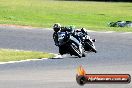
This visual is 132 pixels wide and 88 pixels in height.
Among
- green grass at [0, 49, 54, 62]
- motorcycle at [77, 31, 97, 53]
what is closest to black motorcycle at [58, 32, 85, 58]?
motorcycle at [77, 31, 97, 53]

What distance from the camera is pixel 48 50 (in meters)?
27.4

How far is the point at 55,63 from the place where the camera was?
20.7 meters

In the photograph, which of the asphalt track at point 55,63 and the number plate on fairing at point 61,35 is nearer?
the asphalt track at point 55,63

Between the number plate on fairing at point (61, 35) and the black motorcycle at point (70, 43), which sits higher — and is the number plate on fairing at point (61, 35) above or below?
above

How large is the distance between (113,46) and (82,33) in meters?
6.11

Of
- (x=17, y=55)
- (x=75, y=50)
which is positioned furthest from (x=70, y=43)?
(x=17, y=55)

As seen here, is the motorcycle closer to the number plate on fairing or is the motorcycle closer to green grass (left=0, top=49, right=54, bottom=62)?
the number plate on fairing

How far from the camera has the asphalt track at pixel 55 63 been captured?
14622 mm

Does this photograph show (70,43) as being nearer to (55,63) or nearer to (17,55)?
(55,63)

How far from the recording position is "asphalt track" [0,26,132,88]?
48.0ft

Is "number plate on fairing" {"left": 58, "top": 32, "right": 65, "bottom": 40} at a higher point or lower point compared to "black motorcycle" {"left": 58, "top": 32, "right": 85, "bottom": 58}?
higher

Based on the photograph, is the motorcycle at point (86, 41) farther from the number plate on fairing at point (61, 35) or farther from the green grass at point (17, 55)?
the green grass at point (17, 55)

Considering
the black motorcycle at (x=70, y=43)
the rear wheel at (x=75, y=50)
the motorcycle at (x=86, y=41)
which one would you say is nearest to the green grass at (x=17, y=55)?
the black motorcycle at (x=70, y=43)

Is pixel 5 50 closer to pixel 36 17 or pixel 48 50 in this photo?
pixel 48 50
